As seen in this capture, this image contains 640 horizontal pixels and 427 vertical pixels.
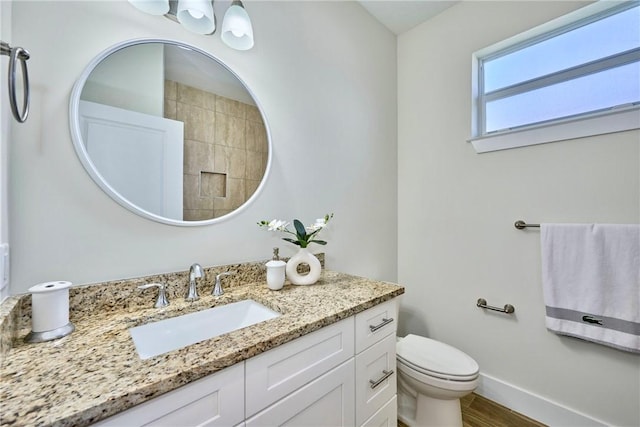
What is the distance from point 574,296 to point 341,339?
51.7 inches

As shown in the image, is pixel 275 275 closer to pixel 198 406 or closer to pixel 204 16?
pixel 198 406

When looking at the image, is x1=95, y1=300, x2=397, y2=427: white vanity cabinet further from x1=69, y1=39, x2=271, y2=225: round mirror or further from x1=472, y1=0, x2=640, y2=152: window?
x1=472, y1=0, x2=640, y2=152: window

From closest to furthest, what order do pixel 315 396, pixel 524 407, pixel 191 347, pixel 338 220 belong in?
pixel 191 347
pixel 315 396
pixel 524 407
pixel 338 220

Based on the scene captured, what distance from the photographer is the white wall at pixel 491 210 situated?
4.38 feet

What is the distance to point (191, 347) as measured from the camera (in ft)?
2.26

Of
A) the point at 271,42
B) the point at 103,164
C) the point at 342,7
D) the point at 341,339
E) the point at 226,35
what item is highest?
the point at 342,7

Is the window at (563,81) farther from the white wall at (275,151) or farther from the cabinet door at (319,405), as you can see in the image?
the cabinet door at (319,405)

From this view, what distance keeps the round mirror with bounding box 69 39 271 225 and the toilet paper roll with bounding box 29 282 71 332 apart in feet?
1.13

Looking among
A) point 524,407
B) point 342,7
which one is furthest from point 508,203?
point 342,7

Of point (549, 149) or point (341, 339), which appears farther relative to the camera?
point (549, 149)

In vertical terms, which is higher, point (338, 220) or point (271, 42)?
point (271, 42)

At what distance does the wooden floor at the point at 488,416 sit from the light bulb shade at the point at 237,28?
2.16 metres

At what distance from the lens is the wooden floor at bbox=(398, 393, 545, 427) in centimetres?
149

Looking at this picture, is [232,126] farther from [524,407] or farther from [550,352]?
[524,407]
